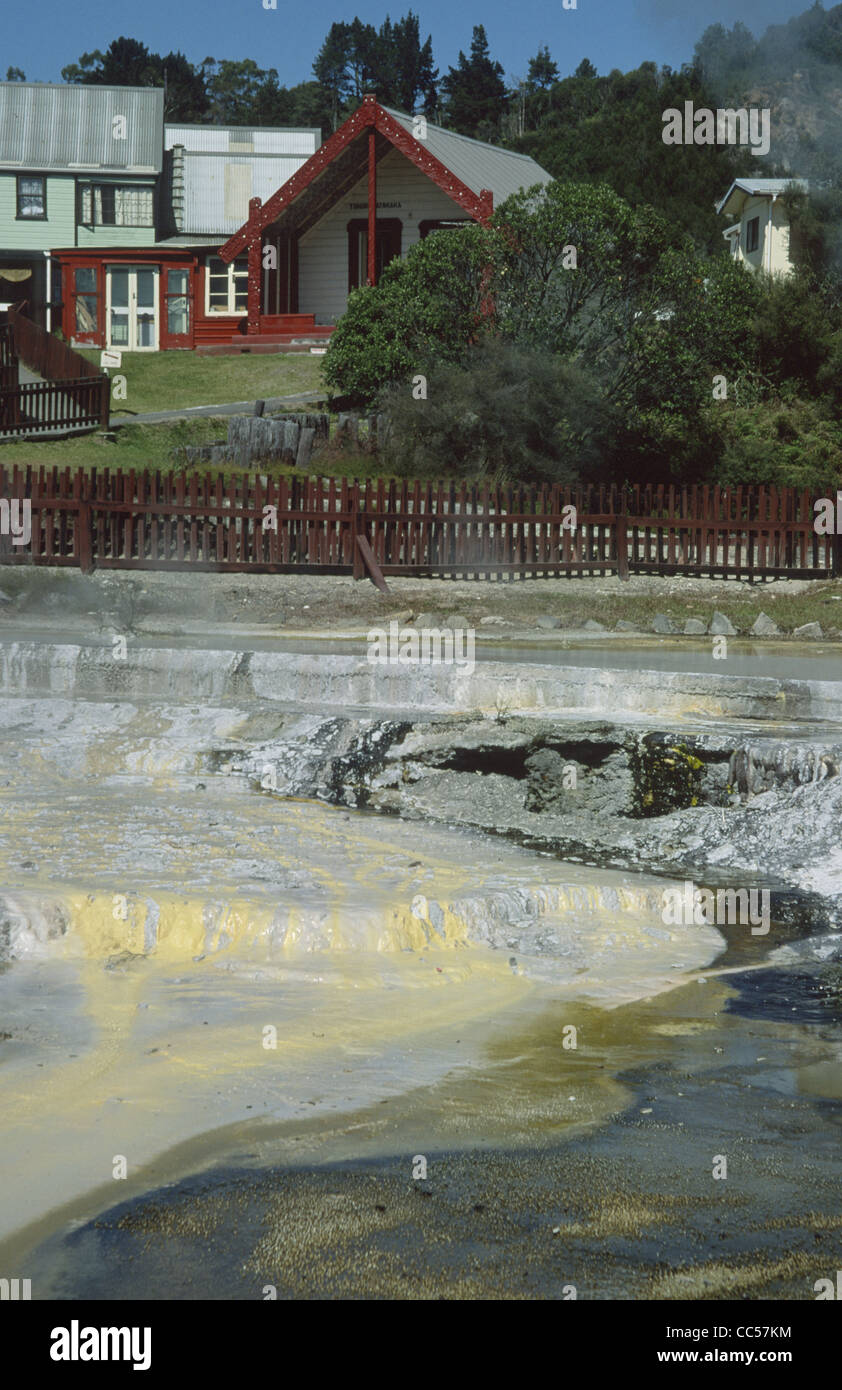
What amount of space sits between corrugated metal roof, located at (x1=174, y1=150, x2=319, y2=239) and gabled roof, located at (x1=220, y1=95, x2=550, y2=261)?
1106 cm

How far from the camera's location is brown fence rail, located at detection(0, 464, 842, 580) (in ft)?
59.0

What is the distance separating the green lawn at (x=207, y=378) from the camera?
95.4ft

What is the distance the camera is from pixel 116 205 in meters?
43.2

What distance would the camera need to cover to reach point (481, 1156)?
5105 millimetres

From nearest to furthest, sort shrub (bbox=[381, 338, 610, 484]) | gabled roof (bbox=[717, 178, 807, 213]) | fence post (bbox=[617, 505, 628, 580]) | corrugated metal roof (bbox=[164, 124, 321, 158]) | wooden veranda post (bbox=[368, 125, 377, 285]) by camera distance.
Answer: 1. fence post (bbox=[617, 505, 628, 580])
2. shrub (bbox=[381, 338, 610, 484])
3. wooden veranda post (bbox=[368, 125, 377, 285])
4. gabled roof (bbox=[717, 178, 807, 213])
5. corrugated metal roof (bbox=[164, 124, 321, 158])

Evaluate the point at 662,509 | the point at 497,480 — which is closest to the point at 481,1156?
the point at 662,509

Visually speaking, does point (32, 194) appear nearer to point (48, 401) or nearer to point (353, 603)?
point (48, 401)

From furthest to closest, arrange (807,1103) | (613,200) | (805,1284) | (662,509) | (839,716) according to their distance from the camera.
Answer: (613,200)
(662,509)
(839,716)
(807,1103)
(805,1284)

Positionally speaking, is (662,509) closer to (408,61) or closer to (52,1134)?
(52,1134)

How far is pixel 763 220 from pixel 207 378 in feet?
52.4

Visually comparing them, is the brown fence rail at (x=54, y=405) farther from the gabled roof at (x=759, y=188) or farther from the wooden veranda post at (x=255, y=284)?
the gabled roof at (x=759, y=188)

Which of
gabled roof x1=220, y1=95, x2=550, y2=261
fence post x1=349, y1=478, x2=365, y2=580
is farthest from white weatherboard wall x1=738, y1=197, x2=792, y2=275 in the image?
fence post x1=349, y1=478, x2=365, y2=580

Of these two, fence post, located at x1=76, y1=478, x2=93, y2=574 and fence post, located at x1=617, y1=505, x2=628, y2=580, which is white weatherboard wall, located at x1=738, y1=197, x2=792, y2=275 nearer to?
fence post, located at x1=617, y1=505, x2=628, y2=580
